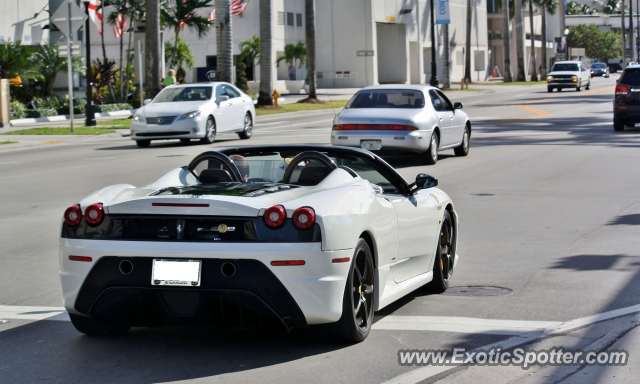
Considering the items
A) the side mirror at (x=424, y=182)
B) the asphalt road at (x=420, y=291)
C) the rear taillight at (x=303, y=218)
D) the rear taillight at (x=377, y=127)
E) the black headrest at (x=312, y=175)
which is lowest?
the asphalt road at (x=420, y=291)

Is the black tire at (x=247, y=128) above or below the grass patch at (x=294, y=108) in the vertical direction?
below

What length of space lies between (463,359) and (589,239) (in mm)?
4886

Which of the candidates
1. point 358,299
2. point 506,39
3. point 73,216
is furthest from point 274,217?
point 506,39

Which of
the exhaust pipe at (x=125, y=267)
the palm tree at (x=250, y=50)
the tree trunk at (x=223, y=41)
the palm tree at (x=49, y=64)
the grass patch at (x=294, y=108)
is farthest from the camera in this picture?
the palm tree at (x=250, y=50)

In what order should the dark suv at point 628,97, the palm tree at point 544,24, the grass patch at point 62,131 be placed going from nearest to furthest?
the dark suv at point 628,97, the grass patch at point 62,131, the palm tree at point 544,24

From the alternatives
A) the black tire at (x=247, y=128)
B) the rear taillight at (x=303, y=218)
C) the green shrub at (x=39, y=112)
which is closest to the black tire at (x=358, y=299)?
the rear taillight at (x=303, y=218)

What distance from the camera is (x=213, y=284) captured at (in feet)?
16.8

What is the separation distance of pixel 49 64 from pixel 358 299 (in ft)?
111

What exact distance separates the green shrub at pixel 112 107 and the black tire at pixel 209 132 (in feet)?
46.8

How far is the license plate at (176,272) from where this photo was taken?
16.9 ft

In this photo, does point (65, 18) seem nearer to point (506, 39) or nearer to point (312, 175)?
point (312, 175)

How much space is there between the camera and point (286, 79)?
65875 millimetres

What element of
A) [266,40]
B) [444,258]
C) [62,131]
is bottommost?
[444,258]

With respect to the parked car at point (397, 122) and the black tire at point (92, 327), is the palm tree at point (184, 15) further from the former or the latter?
the black tire at point (92, 327)
